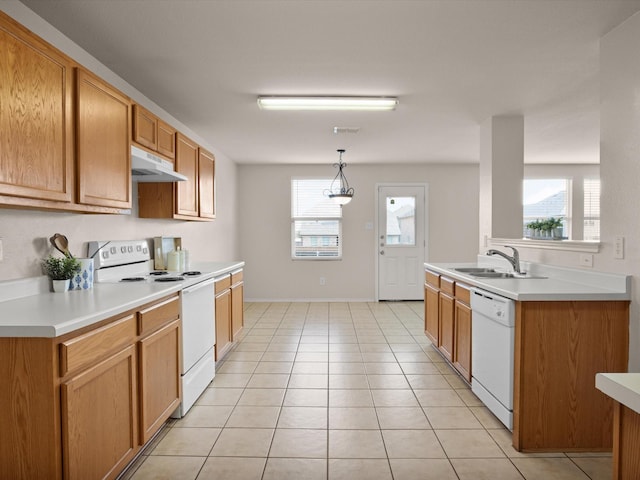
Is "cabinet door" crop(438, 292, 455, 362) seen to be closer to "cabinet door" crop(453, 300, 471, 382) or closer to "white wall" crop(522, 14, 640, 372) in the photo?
"cabinet door" crop(453, 300, 471, 382)

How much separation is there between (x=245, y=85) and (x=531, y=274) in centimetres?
268

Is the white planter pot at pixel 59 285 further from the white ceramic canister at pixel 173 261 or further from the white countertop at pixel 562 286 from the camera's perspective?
the white countertop at pixel 562 286

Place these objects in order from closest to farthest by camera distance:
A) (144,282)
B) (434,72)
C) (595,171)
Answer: (144,282)
(434,72)
(595,171)

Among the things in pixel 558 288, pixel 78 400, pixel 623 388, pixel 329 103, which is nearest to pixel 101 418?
pixel 78 400

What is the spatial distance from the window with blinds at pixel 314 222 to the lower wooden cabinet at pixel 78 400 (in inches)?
192

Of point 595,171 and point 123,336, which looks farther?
point 595,171

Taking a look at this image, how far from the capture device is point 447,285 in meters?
3.59

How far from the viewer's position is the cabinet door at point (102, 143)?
6.84 ft

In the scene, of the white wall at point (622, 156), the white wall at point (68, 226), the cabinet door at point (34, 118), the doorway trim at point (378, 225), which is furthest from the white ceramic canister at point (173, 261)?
the doorway trim at point (378, 225)

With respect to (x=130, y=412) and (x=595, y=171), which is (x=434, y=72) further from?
(x=595, y=171)

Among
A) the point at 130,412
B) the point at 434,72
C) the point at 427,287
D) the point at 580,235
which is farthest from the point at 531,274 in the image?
the point at 580,235

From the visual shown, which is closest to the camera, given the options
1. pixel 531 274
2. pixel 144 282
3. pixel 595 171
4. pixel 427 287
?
pixel 144 282

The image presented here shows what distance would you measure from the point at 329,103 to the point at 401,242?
3.90 metres

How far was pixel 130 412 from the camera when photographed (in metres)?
1.97
